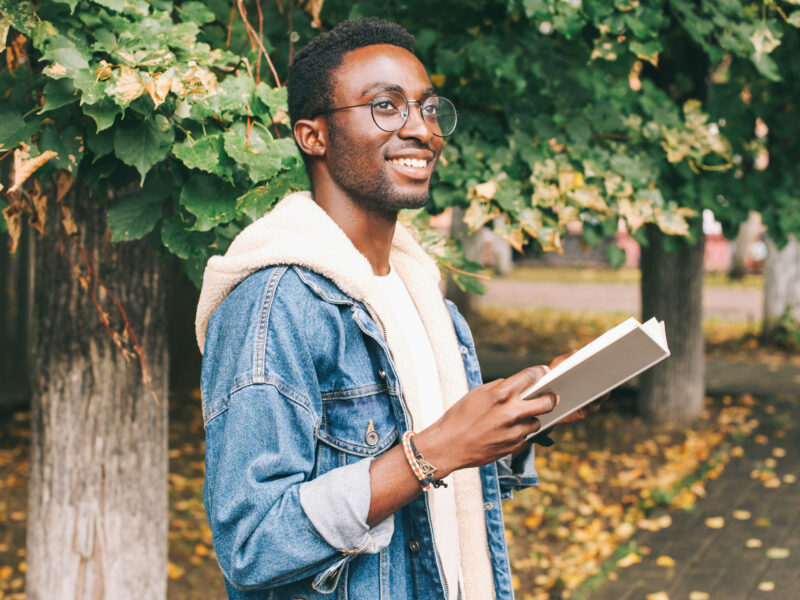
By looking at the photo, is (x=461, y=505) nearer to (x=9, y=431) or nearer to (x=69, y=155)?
(x=69, y=155)

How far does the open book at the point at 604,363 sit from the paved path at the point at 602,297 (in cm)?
1446

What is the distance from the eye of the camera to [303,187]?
2363mm

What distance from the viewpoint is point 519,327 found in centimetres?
1406

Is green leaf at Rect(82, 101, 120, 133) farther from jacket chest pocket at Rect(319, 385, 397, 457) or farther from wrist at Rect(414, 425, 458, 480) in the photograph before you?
wrist at Rect(414, 425, 458, 480)

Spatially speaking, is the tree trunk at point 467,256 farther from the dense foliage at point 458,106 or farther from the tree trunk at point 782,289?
the dense foliage at point 458,106

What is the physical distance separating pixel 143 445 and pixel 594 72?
2676 millimetres

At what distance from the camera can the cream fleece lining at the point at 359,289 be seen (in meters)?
1.56

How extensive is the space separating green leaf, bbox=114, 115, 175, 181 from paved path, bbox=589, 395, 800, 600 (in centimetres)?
319

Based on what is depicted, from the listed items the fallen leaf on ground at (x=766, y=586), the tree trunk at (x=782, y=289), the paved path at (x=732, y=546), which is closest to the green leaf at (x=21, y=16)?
the paved path at (x=732, y=546)

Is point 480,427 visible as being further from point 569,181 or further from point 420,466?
point 569,181

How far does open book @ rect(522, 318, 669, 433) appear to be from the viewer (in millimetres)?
1435

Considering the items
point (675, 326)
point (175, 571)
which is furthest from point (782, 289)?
point (175, 571)

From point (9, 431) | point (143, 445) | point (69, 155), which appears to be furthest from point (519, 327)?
point (69, 155)

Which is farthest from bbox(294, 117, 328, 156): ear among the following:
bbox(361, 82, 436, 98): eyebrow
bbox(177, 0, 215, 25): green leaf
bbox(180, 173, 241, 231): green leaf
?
bbox(177, 0, 215, 25): green leaf
